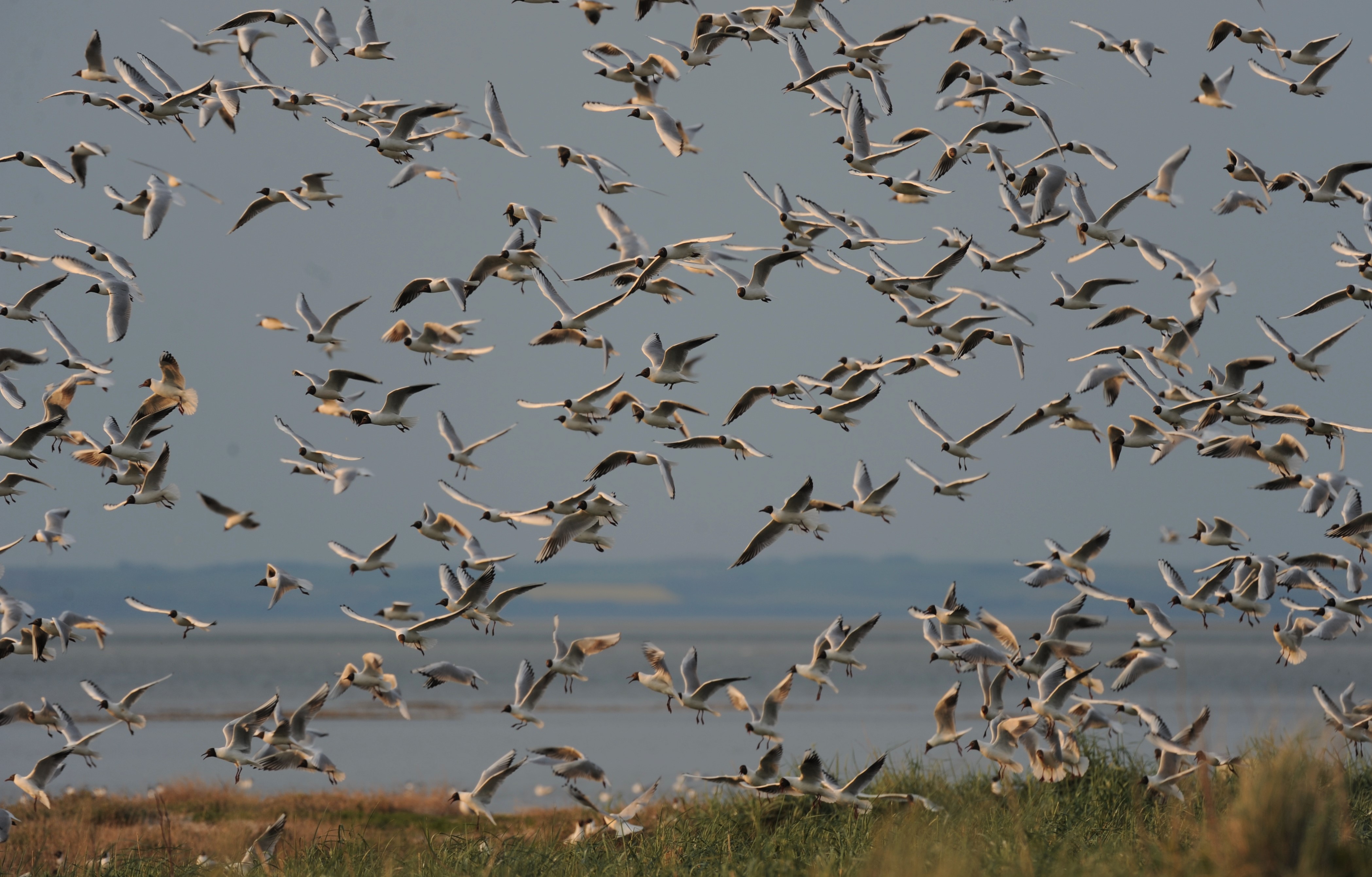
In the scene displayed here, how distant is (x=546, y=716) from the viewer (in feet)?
148

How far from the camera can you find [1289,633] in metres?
12.8

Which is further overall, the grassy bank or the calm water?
the calm water

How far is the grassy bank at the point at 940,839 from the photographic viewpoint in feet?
20.2

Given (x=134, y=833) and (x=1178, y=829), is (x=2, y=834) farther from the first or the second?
(x=1178, y=829)

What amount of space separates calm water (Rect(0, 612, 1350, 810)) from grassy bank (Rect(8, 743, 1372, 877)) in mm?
825

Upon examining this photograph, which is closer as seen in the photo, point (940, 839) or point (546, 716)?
point (940, 839)

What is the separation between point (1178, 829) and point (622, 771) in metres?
22.0

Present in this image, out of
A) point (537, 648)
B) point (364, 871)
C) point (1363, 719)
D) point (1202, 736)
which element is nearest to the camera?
point (364, 871)

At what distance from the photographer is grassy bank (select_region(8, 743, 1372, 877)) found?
6.16 meters

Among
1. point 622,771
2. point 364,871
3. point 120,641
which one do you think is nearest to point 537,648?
point 120,641

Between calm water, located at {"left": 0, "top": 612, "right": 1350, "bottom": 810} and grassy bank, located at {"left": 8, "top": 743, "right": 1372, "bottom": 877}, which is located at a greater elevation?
grassy bank, located at {"left": 8, "top": 743, "right": 1372, "bottom": 877}

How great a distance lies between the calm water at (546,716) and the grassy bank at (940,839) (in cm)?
83

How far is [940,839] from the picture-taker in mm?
9359

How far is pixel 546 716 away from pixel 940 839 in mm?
37410
